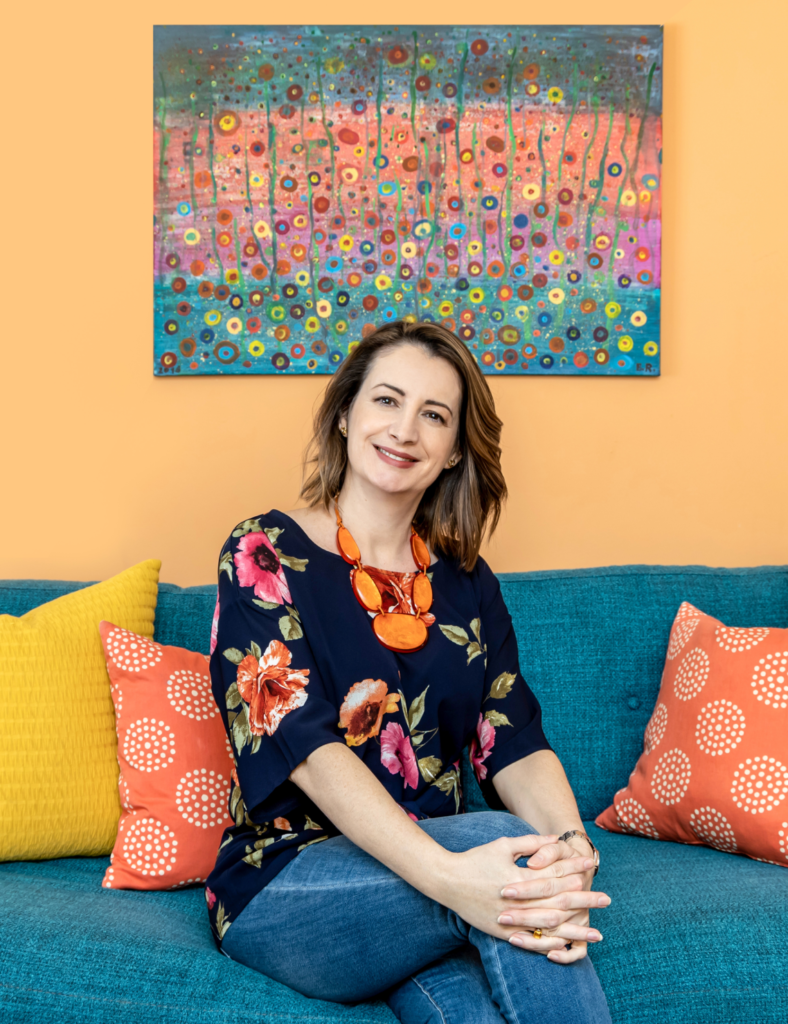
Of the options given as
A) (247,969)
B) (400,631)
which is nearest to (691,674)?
(400,631)

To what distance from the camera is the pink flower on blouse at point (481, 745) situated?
1.44 meters

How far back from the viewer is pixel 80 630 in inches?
64.3

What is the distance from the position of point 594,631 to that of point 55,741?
1114 millimetres

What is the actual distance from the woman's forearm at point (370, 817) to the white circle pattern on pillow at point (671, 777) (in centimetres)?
71

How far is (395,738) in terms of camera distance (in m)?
1.29

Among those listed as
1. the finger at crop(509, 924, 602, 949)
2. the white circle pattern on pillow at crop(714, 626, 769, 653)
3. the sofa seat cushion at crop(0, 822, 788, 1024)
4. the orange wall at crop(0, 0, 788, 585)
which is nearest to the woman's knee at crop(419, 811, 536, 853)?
the finger at crop(509, 924, 602, 949)

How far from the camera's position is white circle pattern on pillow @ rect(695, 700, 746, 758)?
5.12 ft

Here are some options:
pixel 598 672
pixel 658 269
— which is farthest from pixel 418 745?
pixel 658 269

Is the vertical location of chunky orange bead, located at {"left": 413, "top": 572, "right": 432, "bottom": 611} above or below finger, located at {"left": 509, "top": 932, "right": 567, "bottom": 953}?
above

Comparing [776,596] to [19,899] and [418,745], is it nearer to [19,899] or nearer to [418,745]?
[418,745]

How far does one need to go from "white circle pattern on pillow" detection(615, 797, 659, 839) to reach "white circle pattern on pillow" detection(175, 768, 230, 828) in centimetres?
78

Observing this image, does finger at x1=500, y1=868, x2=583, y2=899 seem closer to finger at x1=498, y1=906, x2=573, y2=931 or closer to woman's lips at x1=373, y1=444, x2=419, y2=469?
finger at x1=498, y1=906, x2=573, y2=931

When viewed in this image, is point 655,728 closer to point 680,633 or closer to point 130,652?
point 680,633

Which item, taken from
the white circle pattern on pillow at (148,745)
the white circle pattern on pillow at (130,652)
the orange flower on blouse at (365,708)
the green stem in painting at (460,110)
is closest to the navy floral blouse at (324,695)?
the orange flower on blouse at (365,708)
